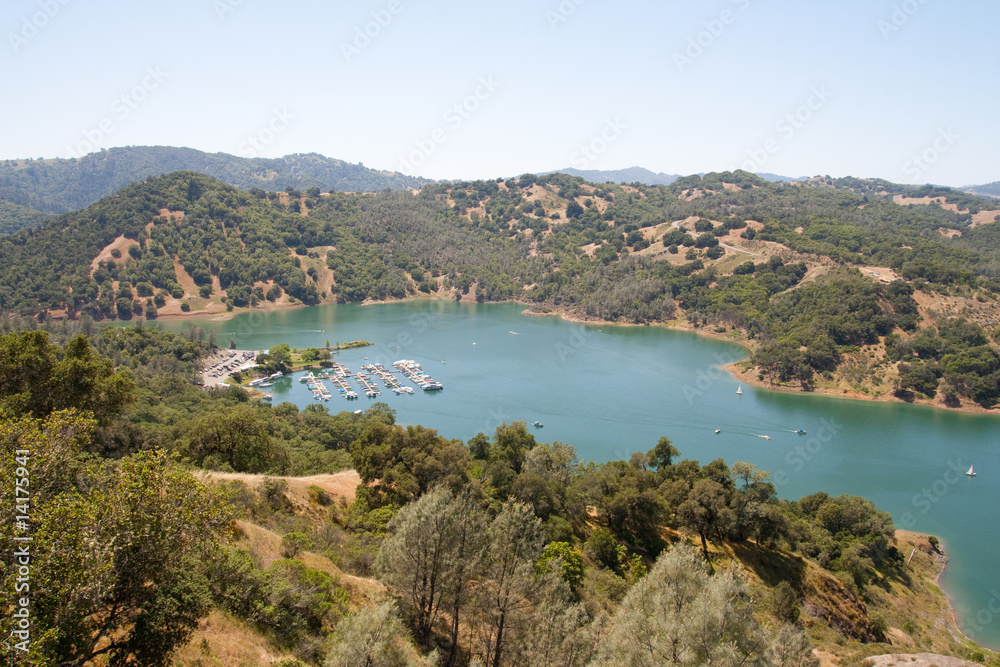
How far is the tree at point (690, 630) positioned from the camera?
12305 mm

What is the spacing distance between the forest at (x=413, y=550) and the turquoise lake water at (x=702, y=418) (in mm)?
11305

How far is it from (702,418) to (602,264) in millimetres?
81318

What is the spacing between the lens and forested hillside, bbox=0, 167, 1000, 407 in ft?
259

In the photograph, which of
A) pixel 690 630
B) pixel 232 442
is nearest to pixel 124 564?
pixel 690 630

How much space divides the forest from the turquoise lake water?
11305 millimetres

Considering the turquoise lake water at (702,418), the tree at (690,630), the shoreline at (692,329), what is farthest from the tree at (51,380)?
the shoreline at (692,329)

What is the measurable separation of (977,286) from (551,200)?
119 meters

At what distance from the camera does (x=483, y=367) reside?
261 feet

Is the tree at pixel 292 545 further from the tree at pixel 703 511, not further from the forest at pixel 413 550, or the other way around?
the tree at pixel 703 511

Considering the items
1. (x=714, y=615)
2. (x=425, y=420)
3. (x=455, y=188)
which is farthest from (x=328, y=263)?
(x=714, y=615)

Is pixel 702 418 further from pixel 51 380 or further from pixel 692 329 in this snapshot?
pixel 51 380

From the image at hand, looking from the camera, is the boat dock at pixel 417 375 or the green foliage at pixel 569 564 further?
the boat dock at pixel 417 375

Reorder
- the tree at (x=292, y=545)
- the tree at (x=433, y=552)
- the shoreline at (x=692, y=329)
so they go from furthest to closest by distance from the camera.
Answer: the shoreline at (x=692, y=329)
the tree at (x=292, y=545)
the tree at (x=433, y=552)

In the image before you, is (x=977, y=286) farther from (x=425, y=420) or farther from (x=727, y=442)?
(x=425, y=420)
